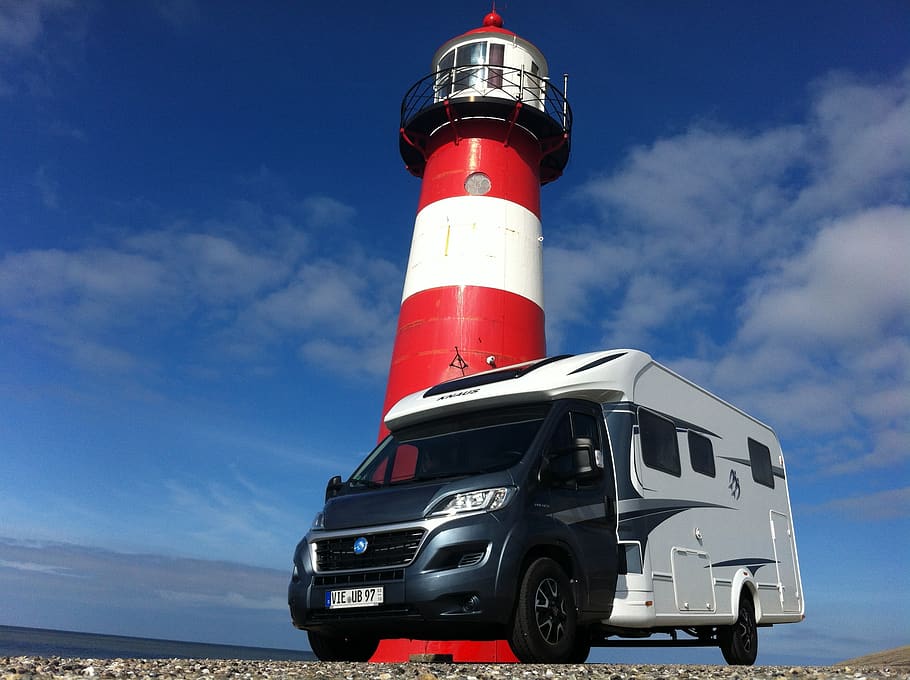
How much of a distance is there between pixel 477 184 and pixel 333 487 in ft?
31.0

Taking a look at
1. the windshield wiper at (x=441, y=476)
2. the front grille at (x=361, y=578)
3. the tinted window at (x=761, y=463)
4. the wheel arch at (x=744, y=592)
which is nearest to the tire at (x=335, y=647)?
the front grille at (x=361, y=578)

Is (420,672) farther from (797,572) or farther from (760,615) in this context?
(797,572)

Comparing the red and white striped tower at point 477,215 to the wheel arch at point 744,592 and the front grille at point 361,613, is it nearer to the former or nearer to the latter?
the wheel arch at point 744,592

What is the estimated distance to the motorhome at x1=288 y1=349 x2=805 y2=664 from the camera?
657cm

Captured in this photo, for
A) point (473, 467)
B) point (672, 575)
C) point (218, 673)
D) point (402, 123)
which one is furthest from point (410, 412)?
point (402, 123)

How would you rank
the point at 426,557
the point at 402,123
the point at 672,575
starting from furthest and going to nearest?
the point at 402,123 < the point at 672,575 < the point at 426,557

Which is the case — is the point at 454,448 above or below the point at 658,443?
below

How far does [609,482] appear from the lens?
26.5 ft

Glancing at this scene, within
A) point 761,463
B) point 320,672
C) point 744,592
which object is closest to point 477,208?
point 761,463

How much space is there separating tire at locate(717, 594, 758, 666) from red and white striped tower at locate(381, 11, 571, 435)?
592 cm

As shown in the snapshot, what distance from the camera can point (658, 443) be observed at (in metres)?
8.96

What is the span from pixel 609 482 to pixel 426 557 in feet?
7.75

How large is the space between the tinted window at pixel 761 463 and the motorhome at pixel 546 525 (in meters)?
0.78

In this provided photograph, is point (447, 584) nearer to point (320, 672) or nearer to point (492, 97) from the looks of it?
point (320, 672)
